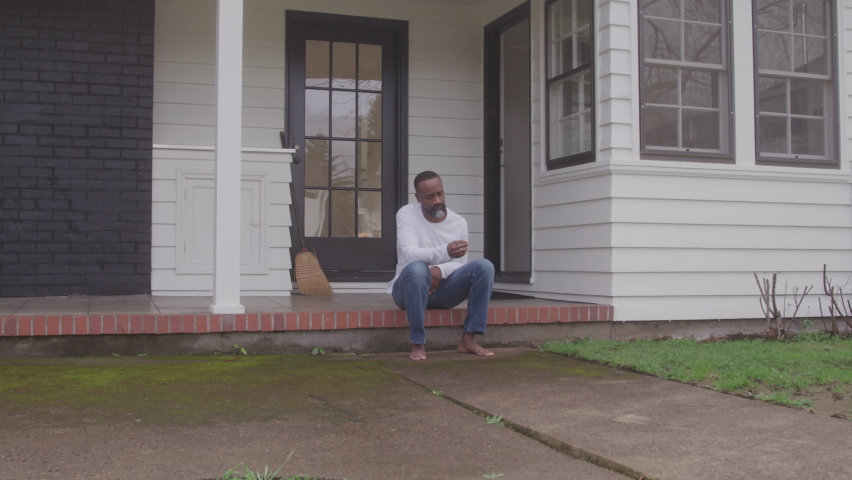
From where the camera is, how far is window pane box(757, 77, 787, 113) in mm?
5371

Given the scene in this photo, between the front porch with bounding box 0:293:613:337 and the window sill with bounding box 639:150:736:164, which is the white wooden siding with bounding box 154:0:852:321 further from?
the front porch with bounding box 0:293:613:337

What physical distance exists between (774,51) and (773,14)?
254mm

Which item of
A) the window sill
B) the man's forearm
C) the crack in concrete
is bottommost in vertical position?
the crack in concrete

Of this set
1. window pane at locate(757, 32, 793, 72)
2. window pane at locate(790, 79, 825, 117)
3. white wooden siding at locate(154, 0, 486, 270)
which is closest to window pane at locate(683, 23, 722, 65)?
window pane at locate(757, 32, 793, 72)

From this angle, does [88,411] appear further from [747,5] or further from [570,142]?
[747,5]

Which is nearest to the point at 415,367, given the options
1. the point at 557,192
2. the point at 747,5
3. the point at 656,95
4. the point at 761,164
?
the point at 557,192

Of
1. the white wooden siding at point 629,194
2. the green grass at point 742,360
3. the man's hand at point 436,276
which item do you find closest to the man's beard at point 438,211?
the man's hand at point 436,276

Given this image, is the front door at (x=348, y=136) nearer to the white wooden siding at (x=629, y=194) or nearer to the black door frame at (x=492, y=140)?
the white wooden siding at (x=629, y=194)

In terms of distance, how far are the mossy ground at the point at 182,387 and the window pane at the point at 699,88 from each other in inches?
112

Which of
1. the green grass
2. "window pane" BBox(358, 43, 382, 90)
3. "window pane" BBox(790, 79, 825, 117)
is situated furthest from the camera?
"window pane" BBox(358, 43, 382, 90)

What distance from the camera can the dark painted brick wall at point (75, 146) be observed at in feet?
17.3

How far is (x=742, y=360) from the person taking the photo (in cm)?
391

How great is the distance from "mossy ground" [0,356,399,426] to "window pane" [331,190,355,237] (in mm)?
2516

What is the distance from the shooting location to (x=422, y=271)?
4.05 m
